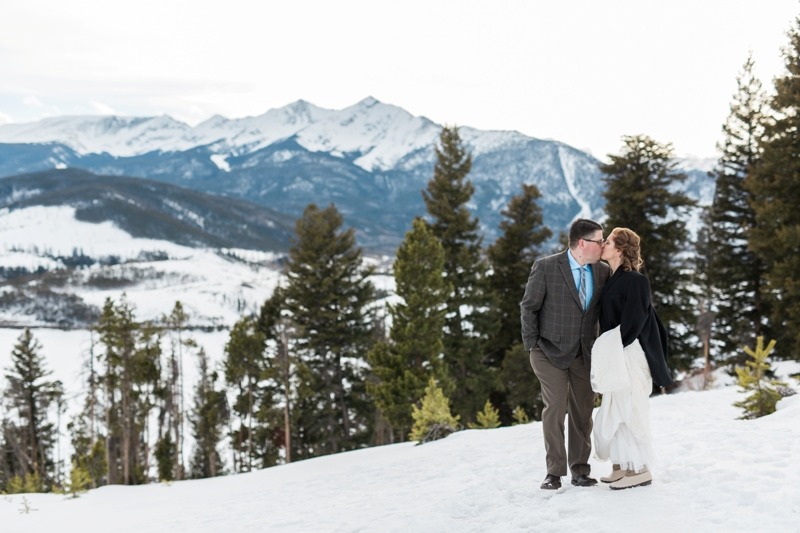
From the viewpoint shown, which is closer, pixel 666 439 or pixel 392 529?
pixel 392 529

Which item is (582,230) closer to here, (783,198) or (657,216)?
(783,198)

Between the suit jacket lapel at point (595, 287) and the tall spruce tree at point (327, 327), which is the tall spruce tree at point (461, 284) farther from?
the suit jacket lapel at point (595, 287)

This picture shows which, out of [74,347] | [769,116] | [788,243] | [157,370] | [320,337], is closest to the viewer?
[788,243]

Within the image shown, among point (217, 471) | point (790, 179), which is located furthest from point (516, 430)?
point (217, 471)

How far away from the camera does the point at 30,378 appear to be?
3891 centimetres

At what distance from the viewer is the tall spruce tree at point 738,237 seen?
2280 cm

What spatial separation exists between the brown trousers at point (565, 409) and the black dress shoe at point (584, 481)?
5cm

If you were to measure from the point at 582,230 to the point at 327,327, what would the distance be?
23474 millimetres

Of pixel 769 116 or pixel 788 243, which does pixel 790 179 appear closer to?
pixel 788 243

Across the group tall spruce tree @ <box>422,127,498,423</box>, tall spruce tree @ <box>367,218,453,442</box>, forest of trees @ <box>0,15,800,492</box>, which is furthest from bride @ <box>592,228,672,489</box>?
tall spruce tree @ <box>422,127,498,423</box>

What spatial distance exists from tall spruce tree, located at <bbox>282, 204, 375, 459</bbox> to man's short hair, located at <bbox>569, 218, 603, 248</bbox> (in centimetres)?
2265

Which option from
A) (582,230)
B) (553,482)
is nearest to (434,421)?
(553,482)

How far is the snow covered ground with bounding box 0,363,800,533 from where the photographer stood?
5246mm

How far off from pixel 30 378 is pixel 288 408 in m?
20.8
